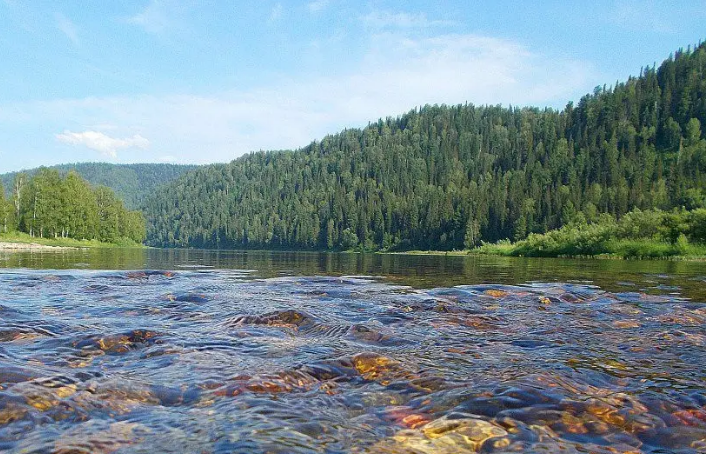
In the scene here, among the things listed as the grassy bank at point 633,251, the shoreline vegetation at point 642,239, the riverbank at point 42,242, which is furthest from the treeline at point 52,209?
the shoreline vegetation at point 642,239

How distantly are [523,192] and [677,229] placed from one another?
89483mm

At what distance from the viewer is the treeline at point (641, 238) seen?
53.2 m

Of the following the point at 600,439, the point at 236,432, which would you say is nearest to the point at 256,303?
the point at 236,432

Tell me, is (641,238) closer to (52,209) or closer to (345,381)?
(345,381)

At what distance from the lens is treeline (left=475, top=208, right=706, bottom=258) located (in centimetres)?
5325

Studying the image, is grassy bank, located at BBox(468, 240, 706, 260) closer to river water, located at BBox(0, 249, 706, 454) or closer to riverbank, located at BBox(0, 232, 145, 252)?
river water, located at BBox(0, 249, 706, 454)

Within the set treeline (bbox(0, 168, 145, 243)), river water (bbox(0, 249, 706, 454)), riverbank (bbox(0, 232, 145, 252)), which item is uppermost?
treeline (bbox(0, 168, 145, 243))

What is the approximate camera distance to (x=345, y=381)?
5.56 m

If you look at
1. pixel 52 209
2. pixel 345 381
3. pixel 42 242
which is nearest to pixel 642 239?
pixel 345 381

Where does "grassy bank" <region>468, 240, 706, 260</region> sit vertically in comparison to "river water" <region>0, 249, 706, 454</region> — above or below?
above

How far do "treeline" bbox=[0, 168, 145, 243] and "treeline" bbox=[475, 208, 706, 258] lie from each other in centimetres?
9300

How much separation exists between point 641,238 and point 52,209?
342ft

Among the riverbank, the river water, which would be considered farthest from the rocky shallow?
the riverbank

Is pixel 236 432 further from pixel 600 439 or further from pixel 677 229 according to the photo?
pixel 677 229
